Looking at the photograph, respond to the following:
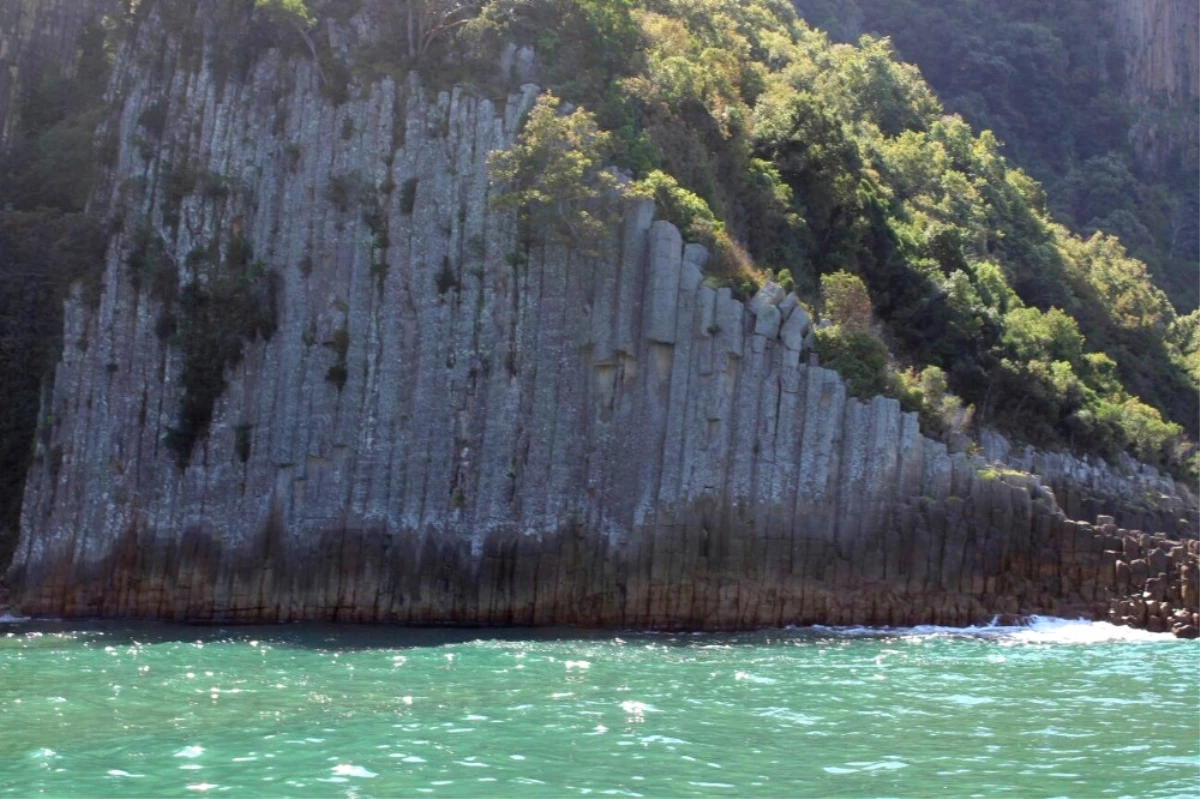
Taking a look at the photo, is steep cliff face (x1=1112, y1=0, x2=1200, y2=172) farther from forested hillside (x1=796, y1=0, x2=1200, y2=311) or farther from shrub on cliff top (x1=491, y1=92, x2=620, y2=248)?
shrub on cliff top (x1=491, y1=92, x2=620, y2=248)

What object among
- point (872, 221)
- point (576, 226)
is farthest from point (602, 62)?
point (872, 221)

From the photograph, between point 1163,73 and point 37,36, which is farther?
point 1163,73

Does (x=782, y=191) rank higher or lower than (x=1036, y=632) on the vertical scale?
higher

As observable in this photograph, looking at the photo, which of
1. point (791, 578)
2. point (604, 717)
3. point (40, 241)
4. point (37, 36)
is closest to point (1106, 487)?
point (791, 578)

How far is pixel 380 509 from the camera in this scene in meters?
35.8

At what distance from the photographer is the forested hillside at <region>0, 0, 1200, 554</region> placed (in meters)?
37.1

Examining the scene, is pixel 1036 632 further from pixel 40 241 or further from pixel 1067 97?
pixel 1067 97

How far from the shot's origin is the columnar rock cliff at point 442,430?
109 feet

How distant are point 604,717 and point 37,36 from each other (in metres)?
35.0

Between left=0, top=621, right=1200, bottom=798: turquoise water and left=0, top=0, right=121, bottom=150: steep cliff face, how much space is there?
23.1 meters

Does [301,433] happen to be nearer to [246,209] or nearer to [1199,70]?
[246,209]

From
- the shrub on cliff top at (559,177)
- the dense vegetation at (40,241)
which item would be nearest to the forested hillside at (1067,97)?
the dense vegetation at (40,241)

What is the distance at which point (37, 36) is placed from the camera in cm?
4816

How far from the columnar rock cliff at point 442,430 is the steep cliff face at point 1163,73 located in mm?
67434
